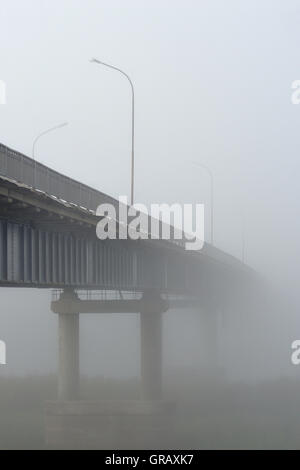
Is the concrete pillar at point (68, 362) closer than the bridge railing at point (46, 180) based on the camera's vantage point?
No

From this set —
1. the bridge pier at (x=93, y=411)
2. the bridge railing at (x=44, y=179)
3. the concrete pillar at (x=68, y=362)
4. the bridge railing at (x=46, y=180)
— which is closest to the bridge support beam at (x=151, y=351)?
the bridge pier at (x=93, y=411)

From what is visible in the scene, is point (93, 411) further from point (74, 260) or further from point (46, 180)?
point (46, 180)

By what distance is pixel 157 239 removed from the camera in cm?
6950

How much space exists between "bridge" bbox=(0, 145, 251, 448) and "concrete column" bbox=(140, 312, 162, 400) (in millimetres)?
69

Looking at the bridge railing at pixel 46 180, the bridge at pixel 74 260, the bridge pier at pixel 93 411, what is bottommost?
the bridge pier at pixel 93 411

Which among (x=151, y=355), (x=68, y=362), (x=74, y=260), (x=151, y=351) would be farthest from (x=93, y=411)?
(x=74, y=260)

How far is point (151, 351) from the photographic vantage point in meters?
80.9

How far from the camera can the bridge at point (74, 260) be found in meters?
45.6

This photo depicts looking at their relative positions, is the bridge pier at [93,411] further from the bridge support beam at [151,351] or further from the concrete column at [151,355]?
the concrete column at [151,355]

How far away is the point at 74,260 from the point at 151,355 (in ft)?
87.4

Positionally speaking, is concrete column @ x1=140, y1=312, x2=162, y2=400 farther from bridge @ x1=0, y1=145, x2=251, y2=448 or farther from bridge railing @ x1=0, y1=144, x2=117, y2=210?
bridge railing @ x1=0, y1=144, x2=117, y2=210

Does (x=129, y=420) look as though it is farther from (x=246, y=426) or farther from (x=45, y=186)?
(x=45, y=186)

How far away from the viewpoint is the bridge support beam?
3132 inches

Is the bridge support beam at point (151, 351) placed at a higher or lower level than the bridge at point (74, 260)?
lower
